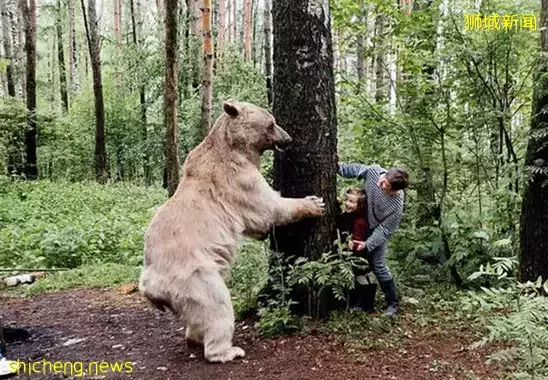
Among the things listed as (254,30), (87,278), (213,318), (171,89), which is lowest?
(87,278)

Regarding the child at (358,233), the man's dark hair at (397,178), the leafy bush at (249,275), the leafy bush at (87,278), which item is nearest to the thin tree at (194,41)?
the leafy bush at (87,278)

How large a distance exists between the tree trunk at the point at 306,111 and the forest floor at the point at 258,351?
0.69 m

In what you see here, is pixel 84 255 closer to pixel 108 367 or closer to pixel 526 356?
pixel 108 367

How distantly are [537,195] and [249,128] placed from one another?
315cm

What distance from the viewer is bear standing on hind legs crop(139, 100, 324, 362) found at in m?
4.79

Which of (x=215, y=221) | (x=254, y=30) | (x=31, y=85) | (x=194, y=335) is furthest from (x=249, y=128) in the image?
(x=254, y=30)

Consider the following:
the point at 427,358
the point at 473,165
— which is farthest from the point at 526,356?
the point at 473,165

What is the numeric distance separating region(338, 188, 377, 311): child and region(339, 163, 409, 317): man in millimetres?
65

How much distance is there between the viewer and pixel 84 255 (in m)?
10.1

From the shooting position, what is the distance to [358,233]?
5.75 m

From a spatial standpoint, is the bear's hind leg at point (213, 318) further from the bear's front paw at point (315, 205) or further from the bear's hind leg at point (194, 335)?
the bear's front paw at point (315, 205)

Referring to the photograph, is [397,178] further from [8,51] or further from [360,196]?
[8,51]

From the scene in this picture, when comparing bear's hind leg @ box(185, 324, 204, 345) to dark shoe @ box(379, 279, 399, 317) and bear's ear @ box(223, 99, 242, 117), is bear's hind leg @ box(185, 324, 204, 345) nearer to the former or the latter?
dark shoe @ box(379, 279, 399, 317)

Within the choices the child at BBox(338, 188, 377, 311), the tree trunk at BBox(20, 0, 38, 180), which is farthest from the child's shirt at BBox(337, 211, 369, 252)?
the tree trunk at BBox(20, 0, 38, 180)
